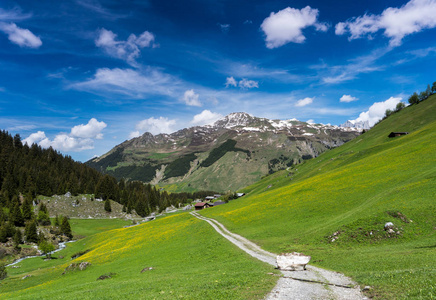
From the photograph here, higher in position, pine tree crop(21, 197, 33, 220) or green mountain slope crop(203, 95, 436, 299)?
pine tree crop(21, 197, 33, 220)

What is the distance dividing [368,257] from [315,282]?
37.7 ft

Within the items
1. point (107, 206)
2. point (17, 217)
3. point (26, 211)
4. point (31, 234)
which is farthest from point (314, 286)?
point (107, 206)

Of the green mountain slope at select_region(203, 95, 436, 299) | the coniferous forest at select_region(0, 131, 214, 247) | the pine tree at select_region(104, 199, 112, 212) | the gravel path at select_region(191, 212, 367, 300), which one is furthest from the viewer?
the pine tree at select_region(104, 199, 112, 212)

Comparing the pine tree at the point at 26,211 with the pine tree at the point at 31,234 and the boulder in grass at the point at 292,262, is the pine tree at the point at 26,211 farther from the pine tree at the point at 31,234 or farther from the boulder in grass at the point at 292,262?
the boulder in grass at the point at 292,262

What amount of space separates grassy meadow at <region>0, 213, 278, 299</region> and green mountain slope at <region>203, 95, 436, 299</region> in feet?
26.1

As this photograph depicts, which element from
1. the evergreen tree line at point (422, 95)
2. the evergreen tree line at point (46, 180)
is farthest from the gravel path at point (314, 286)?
the evergreen tree line at point (422, 95)

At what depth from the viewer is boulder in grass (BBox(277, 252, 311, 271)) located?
23302 mm

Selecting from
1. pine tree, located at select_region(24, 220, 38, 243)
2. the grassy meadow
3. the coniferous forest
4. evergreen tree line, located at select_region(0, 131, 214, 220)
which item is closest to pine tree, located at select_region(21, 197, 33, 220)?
the coniferous forest

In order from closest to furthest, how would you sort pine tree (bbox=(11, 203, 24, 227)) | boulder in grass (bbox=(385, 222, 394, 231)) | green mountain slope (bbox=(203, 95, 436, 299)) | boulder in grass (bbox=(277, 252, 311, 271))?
green mountain slope (bbox=(203, 95, 436, 299)), boulder in grass (bbox=(277, 252, 311, 271)), boulder in grass (bbox=(385, 222, 394, 231)), pine tree (bbox=(11, 203, 24, 227))

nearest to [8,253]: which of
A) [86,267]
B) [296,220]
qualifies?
[86,267]

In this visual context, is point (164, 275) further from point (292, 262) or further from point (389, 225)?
point (389, 225)

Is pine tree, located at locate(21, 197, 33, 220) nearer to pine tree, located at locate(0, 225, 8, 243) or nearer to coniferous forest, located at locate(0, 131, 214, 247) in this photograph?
coniferous forest, located at locate(0, 131, 214, 247)

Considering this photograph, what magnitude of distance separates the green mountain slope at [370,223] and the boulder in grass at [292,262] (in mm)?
3746

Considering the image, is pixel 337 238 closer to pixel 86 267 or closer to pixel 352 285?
pixel 352 285
